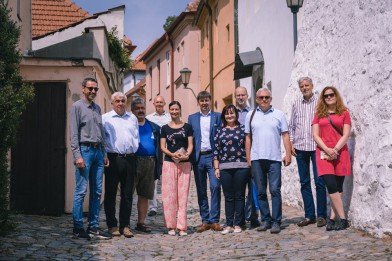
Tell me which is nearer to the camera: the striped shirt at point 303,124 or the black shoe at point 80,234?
the black shoe at point 80,234

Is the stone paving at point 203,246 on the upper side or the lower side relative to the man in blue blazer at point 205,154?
lower

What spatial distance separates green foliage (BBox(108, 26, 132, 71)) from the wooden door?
670 centimetres

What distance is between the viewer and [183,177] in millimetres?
8312

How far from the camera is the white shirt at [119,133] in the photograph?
26.2ft

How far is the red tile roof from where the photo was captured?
789 inches

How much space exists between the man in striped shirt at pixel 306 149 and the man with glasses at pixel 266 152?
0.26 metres

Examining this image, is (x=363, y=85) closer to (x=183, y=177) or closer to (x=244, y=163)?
(x=244, y=163)

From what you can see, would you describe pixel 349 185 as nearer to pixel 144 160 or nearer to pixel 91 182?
pixel 144 160

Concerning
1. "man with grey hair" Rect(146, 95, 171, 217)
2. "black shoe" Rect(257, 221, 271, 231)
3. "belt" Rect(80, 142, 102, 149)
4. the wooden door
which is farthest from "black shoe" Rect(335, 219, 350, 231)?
the wooden door

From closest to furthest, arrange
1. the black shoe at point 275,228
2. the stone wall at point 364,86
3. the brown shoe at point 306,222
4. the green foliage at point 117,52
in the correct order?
1. the stone wall at point 364,86
2. the black shoe at point 275,228
3. the brown shoe at point 306,222
4. the green foliage at point 117,52

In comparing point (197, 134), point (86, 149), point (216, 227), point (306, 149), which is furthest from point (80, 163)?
point (306, 149)

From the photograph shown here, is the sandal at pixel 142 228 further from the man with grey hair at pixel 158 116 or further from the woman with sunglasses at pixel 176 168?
the man with grey hair at pixel 158 116

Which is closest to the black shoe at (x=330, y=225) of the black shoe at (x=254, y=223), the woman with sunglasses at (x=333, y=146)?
the woman with sunglasses at (x=333, y=146)

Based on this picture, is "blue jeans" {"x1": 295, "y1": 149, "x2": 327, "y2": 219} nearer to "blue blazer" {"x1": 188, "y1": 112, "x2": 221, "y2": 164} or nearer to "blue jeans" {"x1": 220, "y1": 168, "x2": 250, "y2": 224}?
"blue jeans" {"x1": 220, "y1": 168, "x2": 250, "y2": 224}
